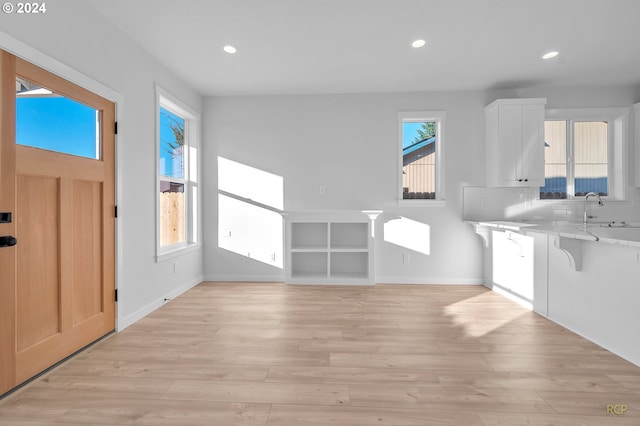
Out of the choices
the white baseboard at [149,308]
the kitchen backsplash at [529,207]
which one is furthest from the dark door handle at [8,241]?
the kitchen backsplash at [529,207]

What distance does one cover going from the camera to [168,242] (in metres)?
3.79

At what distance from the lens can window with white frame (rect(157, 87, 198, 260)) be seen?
11.8ft

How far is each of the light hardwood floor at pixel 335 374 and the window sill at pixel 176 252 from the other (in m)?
0.60

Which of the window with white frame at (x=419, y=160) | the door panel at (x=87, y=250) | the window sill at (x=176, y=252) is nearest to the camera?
the door panel at (x=87, y=250)

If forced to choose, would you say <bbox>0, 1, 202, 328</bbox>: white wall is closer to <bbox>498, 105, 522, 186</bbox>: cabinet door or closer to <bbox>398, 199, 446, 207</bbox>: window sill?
<bbox>398, 199, 446, 207</bbox>: window sill

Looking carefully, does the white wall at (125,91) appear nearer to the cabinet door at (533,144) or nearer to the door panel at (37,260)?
the door panel at (37,260)

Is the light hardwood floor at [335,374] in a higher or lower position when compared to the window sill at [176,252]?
lower

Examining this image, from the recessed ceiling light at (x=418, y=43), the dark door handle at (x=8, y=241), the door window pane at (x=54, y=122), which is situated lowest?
the dark door handle at (x=8, y=241)

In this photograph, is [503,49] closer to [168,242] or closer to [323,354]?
[323,354]

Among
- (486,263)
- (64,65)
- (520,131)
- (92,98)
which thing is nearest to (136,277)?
(92,98)

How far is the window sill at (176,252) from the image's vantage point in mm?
3293

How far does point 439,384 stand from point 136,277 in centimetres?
274

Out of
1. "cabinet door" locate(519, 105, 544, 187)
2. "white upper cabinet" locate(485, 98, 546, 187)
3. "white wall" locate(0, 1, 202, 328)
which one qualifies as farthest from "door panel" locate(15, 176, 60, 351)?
"cabinet door" locate(519, 105, 544, 187)

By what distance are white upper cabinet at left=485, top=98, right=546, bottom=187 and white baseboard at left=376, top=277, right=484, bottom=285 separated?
137 centimetres
